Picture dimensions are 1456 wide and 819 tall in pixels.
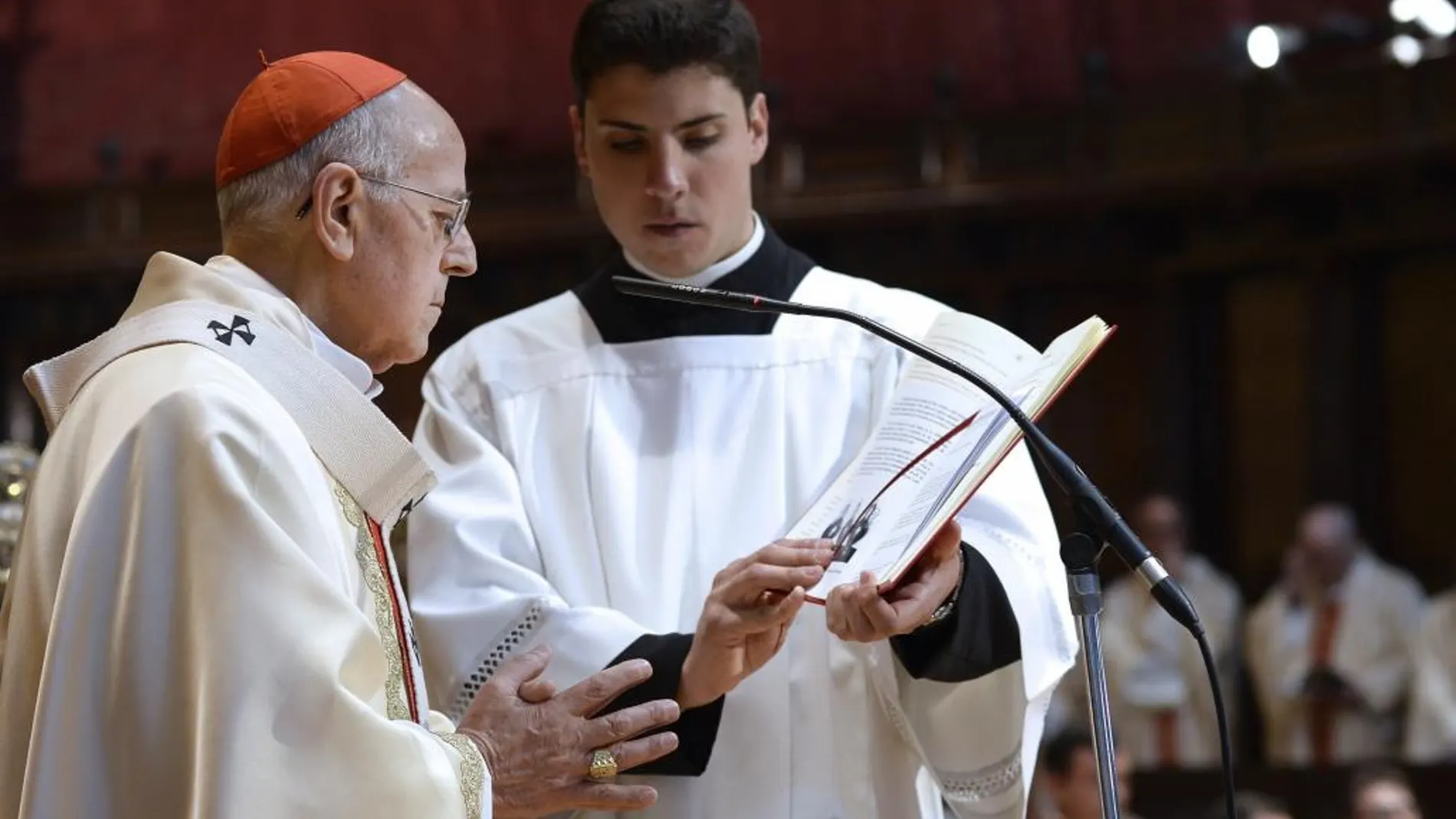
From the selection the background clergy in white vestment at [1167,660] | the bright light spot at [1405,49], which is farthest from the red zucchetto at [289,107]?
the bright light spot at [1405,49]

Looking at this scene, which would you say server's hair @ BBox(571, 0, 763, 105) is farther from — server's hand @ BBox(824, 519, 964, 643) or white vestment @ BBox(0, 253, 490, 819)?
white vestment @ BBox(0, 253, 490, 819)

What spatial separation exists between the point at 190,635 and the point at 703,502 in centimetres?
126

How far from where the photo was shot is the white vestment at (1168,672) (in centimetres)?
888

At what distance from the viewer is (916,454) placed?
111 inches

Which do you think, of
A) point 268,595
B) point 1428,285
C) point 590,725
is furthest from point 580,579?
point 1428,285

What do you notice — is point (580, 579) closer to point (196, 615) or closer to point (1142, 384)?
point (196, 615)

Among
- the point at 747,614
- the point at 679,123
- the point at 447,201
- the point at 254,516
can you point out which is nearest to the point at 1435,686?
the point at 679,123

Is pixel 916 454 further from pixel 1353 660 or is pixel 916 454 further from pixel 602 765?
pixel 1353 660

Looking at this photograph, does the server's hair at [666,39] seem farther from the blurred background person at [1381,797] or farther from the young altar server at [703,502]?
the blurred background person at [1381,797]

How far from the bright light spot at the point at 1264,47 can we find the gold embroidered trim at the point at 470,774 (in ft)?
26.4

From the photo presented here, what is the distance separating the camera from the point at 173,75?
38.8 ft

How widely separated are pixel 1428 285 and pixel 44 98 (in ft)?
26.1

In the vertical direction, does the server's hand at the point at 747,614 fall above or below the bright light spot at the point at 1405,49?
below

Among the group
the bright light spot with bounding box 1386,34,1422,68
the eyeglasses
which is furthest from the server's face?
the bright light spot with bounding box 1386,34,1422,68
